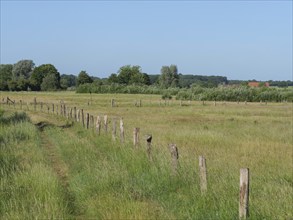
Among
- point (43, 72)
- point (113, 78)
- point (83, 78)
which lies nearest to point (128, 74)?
point (113, 78)

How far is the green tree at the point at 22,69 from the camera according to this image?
160 m

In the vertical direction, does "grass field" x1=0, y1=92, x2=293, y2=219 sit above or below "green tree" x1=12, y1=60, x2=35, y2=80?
below

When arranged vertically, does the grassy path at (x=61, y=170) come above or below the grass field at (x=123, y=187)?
below

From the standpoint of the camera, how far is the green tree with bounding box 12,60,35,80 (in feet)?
526

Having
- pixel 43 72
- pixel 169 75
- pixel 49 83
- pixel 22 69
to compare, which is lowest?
pixel 49 83

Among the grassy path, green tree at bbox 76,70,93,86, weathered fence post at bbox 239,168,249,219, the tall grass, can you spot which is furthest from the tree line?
weathered fence post at bbox 239,168,249,219

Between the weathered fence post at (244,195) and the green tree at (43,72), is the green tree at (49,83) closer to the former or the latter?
the green tree at (43,72)

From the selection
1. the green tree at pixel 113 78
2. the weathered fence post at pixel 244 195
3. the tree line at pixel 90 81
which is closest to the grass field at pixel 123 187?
the weathered fence post at pixel 244 195

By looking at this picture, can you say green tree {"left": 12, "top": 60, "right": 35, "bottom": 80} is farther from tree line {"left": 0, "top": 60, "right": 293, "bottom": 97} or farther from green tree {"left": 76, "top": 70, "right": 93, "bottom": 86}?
green tree {"left": 76, "top": 70, "right": 93, "bottom": 86}

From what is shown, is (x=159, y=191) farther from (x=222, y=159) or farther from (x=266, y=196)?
(x=222, y=159)

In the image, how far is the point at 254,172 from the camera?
14.6 meters

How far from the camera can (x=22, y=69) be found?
160 m

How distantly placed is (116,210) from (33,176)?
3.27 metres

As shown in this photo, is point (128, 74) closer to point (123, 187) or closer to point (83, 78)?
point (83, 78)
